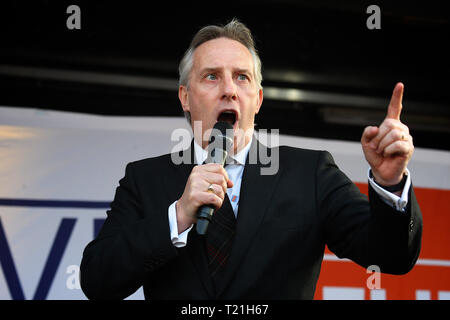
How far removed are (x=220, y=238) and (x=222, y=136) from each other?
0.30 m

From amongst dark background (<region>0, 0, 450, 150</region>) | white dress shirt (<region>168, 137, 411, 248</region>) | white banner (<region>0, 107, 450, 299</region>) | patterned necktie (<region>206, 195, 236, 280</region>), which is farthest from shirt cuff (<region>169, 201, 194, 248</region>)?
dark background (<region>0, 0, 450, 150</region>)

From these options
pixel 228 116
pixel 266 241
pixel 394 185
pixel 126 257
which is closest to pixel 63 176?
pixel 228 116

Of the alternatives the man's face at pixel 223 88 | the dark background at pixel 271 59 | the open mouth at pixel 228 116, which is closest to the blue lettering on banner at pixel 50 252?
the dark background at pixel 271 59

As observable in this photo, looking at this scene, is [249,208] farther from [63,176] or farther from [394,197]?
[63,176]

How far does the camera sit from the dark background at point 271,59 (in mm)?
3260

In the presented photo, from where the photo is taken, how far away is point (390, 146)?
1346mm

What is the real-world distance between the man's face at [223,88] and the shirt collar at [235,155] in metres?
0.02

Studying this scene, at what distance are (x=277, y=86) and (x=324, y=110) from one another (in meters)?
0.37

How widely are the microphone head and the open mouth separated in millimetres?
111

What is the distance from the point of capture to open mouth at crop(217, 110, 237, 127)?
1842 mm

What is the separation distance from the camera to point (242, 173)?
72.5 inches

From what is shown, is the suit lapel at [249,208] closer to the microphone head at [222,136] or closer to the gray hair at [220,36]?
the microphone head at [222,136]
